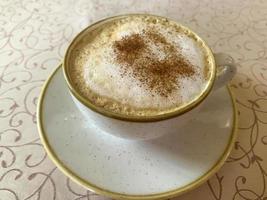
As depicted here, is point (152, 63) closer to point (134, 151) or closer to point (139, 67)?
point (139, 67)

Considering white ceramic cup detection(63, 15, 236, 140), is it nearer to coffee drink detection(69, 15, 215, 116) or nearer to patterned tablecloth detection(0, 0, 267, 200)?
coffee drink detection(69, 15, 215, 116)

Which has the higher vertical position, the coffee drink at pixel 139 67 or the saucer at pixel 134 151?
the coffee drink at pixel 139 67

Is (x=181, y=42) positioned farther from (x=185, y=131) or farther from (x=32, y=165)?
(x=32, y=165)

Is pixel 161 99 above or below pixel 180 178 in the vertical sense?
above

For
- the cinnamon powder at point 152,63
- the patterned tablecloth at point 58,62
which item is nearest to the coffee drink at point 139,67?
the cinnamon powder at point 152,63

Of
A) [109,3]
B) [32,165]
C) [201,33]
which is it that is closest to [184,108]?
[32,165]

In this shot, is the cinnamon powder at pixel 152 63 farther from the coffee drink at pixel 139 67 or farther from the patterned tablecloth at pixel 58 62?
the patterned tablecloth at pixel 58 62

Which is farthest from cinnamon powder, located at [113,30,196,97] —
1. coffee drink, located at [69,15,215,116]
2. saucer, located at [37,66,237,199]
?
saucer, located at [37,66,237,199]
